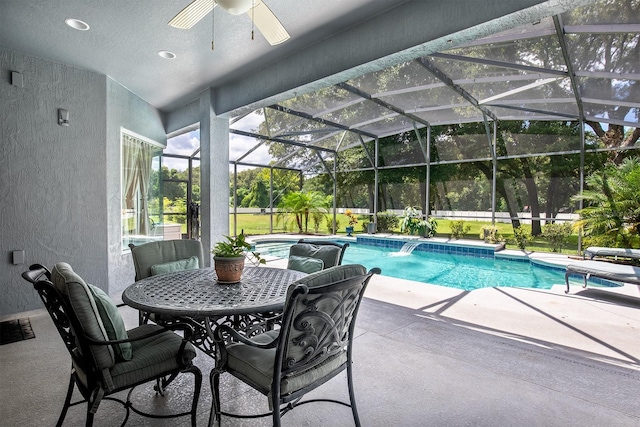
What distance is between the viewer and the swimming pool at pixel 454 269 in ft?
20.9

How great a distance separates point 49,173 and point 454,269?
7.46 meters

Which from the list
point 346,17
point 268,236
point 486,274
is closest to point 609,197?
point 486,274

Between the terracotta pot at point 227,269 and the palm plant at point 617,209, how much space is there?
7.38m

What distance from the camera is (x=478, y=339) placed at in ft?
10.1

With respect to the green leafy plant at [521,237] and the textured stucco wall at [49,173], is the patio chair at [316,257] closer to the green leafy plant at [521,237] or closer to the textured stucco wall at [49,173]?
the textured stucco wall at [49,173]

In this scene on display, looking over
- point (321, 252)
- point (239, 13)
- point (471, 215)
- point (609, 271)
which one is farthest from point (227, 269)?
point (471, 215)

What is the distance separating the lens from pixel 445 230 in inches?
402

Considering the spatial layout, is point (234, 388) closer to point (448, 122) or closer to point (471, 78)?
point (471, 78)

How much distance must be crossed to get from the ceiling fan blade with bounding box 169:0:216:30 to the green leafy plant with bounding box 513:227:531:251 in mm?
9076

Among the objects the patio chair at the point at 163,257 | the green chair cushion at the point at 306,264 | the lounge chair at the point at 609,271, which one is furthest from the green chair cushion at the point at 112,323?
the lounge chair at the point at 609,271

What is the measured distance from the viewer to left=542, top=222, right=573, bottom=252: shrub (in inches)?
319

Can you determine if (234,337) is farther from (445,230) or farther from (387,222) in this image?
(387,222)

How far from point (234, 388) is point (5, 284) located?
11.0ft

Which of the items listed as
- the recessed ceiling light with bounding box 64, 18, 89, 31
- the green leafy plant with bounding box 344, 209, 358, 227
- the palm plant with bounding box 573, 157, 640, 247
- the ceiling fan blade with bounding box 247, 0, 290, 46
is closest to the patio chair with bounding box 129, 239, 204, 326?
the ceiling fan blade with bounding box 247, 0, 290, 46
